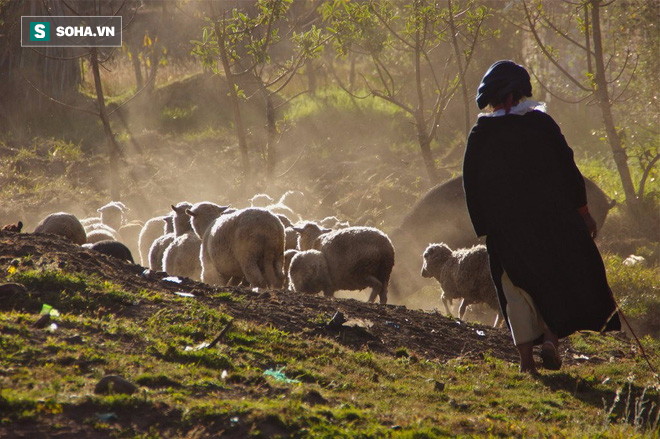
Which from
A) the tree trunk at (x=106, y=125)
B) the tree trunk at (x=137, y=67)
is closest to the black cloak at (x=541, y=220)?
the tree trunk at (x=106, y=125)

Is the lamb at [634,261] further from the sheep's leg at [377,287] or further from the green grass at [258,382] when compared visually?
the green grass at [258,382]

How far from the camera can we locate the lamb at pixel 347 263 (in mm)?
10047

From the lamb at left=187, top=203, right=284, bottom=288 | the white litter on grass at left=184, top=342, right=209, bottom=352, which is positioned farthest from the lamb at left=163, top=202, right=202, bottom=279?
the white litter on grass at left=184, top=342, right=209, bottom=352

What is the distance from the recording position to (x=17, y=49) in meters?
24.2

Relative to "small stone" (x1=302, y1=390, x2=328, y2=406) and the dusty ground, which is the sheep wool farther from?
"small stone" (x1=302, y1=390, x2=328, y2=406)

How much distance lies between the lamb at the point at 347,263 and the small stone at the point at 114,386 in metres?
6.01

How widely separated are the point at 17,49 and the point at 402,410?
74.3 feet

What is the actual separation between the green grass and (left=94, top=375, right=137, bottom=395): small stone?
0.08 metres

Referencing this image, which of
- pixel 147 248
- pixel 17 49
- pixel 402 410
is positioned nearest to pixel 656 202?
pixel 147 248

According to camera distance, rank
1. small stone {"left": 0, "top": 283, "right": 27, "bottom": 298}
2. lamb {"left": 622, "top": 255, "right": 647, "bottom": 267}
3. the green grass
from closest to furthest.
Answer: the green grass
small stone {"left": 0, "top": 283, "right": 27, "bottom": 298}
lamb {"left": 622, "top": 255, "right": 647, "bottom": 267}

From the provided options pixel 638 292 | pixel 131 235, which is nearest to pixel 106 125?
pixel 131 235

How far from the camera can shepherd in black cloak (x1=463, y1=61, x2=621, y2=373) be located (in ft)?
18.1

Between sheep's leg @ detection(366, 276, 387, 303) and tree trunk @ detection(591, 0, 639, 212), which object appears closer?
sheep's leg @ detection(366, 276, 387, 303)

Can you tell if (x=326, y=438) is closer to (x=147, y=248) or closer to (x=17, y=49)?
(x=147, y=248)
